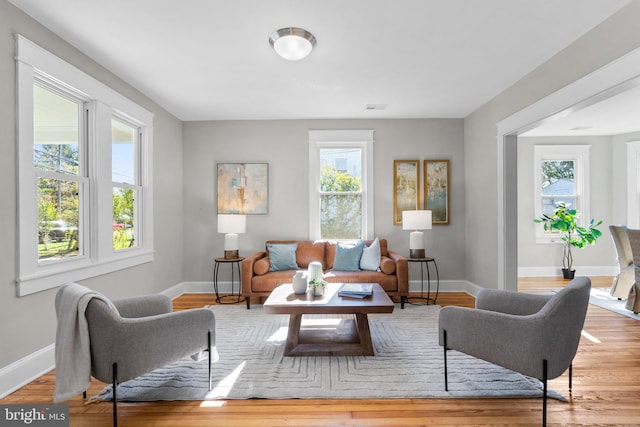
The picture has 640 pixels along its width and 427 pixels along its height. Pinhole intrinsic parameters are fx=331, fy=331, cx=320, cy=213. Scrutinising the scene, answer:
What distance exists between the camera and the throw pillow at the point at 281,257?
4.52 metres

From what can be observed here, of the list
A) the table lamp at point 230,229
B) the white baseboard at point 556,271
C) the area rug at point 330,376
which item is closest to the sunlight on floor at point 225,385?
the area rug at point 330,376

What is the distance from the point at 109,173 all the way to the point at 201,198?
1831 millimetres

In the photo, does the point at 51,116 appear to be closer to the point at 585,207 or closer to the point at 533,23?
the point at 533,23

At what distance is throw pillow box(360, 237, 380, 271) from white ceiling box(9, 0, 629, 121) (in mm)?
1959

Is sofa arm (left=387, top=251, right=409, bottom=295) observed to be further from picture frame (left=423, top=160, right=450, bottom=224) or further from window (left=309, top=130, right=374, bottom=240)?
picture frame (left=423, top=160, right=450, bottom=224)

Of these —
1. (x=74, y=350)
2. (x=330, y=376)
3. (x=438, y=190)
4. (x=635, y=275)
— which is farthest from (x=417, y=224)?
(x=74, y=350)

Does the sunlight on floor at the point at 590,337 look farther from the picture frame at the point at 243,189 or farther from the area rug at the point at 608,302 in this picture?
the picture frame at the point at 243,189

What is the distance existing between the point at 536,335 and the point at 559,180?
5.64 meters

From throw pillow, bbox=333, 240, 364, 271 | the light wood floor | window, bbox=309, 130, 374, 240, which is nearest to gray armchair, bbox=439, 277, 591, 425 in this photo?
the light wood floor

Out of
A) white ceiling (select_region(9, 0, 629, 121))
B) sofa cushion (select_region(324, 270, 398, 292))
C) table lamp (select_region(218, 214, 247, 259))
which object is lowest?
sofa cushion (select_region(324, 270, 398, 292))

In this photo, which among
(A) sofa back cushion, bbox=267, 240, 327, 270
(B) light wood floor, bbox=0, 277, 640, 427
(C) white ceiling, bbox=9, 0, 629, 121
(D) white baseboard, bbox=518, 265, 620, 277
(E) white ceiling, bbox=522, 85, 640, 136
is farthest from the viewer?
(D) white baseboard, bbox=518, 265, 620, 277

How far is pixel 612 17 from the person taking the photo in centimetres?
245

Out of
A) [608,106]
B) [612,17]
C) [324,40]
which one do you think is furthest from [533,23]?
[608,106]

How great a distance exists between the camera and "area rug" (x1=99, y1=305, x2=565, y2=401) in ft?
7.27
